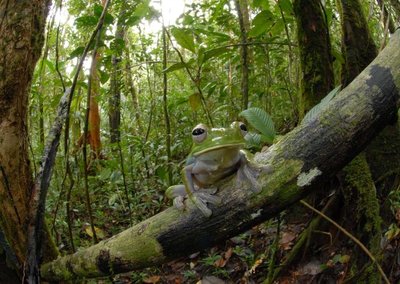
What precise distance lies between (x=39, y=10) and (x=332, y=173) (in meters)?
1.87

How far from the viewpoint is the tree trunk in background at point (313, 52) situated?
2789mm

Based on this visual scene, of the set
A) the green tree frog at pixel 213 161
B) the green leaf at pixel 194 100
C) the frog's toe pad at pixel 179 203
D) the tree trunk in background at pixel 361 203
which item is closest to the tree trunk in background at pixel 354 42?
the tree trunk in background at pixel 361 203

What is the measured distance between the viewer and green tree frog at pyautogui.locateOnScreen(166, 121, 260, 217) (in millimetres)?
1447

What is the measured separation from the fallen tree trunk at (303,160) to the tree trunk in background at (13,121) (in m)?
1.00

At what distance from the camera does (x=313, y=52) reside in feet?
9.24

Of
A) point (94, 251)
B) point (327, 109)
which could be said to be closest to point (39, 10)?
point (94, 251)

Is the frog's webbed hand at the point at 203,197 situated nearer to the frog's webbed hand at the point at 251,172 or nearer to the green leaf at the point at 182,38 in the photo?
the frog's webbed hand at the point at 251,172

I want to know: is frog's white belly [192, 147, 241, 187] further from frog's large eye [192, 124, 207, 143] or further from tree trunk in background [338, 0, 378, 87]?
tree trunk in background [338, 0, 378, 87]

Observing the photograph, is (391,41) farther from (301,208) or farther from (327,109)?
(301,208)

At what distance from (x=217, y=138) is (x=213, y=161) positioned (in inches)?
3.7

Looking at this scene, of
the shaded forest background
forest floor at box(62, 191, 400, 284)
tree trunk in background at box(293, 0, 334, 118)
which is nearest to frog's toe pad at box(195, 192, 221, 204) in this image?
the shaded forest background

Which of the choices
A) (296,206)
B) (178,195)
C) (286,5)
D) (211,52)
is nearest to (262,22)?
(286,5)

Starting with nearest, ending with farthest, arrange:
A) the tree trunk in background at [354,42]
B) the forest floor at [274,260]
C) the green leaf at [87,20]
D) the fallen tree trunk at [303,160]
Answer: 1. the fallen tree trunk at [303,160]
2. the forest floor at [274,260]
3. the green leaf at [87,20]
4. the tree trunk in background at [354,42]

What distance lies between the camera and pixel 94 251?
2.00 metres
